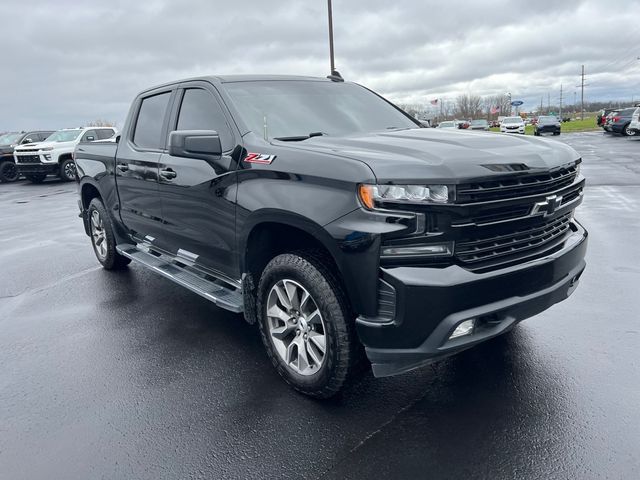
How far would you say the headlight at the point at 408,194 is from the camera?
262 cm

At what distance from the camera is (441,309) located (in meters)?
2.59

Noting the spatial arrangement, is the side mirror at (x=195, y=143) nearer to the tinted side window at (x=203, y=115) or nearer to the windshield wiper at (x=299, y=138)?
the tinted side window at (x=203, y=115)

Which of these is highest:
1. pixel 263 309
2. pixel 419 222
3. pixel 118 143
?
pixel 118 143

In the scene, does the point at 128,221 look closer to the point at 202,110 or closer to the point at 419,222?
the point at 202,110

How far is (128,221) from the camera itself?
215 inches

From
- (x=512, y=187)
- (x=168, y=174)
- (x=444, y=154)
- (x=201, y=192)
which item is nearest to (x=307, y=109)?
(x=201, y=192)

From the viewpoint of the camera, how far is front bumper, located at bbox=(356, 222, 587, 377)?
2580mm

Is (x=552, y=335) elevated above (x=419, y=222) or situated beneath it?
situated beneath

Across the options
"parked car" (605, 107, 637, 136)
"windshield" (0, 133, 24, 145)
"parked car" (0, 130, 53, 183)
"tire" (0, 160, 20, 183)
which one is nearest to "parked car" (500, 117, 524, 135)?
"parked car" (605, 107, 637, 136)

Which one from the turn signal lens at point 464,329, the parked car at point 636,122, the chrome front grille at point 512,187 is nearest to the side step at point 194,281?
the turn signal lens at point 464,329

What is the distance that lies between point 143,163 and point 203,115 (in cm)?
103

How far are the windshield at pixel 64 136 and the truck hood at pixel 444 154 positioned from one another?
63.7ft

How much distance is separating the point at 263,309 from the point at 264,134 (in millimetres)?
1179

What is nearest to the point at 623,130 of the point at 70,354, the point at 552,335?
the point at 552,335
